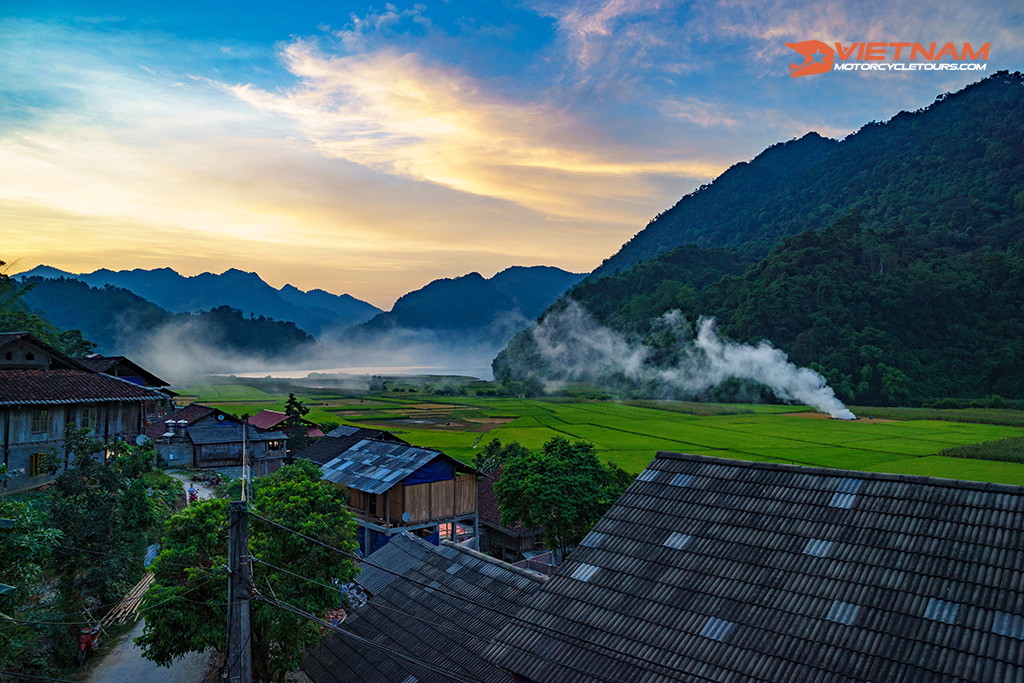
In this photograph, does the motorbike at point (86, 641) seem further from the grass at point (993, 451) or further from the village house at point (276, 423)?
the grass at point (993, 451)

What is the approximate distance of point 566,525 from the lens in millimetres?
23562

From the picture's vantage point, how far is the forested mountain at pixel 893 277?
79.8 m

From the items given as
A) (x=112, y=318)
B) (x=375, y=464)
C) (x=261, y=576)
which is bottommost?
(x=375, y=464)

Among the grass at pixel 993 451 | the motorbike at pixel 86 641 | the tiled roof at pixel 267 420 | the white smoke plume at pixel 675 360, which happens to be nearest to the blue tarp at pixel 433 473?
the motorbike at pixel 86 641

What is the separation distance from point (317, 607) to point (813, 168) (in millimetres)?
207429

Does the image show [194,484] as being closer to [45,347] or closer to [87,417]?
[87,417]

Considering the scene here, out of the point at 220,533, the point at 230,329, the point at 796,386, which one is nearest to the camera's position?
the point at 220,533

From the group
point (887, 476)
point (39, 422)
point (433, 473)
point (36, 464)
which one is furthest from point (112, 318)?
point (887, 476)

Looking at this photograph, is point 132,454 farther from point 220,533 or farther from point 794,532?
point 794,532

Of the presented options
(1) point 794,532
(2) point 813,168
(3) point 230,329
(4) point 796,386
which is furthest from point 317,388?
(2) point 813,168

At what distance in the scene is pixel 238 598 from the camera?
8.27m

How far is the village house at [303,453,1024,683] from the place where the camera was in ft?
28.9

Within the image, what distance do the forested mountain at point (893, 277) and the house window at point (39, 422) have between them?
78929mm

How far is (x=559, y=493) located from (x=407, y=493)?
607cm
